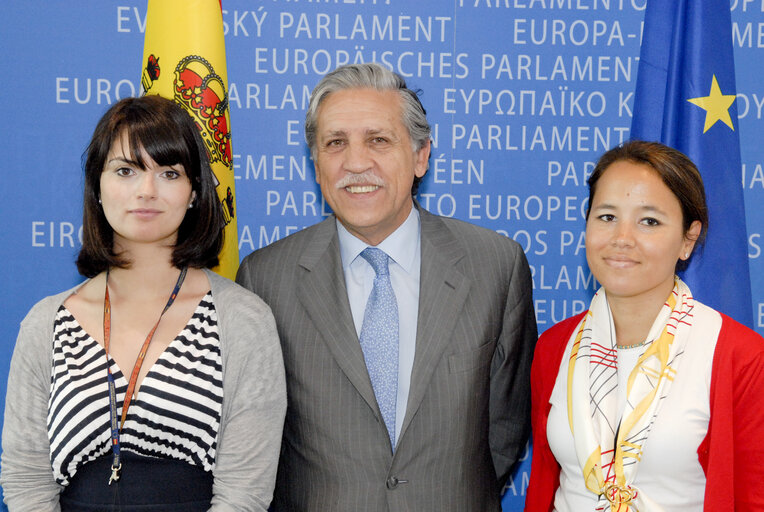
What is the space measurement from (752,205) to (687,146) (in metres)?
0.87

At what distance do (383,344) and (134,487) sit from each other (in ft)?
2.54

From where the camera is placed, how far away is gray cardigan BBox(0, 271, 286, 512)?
1.72 metres

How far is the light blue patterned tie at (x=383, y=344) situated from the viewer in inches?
79.2

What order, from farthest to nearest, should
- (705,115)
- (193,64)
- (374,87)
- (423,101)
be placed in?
(423,101) → (705,115) → (193,64) → (374,87)

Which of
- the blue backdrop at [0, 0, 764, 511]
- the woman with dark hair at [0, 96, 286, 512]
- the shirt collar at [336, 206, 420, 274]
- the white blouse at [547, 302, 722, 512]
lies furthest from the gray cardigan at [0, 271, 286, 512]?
the blue backdrop at [0, 0, 764, 511]

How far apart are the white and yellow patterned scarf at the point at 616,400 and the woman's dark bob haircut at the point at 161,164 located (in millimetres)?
1110

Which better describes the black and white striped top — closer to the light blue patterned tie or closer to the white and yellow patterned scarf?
the light blue patterned tie

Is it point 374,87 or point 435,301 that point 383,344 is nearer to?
point 435,301

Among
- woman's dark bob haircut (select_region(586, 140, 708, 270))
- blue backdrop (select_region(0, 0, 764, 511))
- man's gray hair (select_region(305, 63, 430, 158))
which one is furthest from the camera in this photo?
blue backdrop (select_region(0, 0, 764, 511))

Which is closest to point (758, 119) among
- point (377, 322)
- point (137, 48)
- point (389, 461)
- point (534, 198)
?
point (534, 198)

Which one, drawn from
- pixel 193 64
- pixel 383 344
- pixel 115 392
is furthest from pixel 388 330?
pixel 193 64

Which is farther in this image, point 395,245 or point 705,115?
point 705,115

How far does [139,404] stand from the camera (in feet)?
5.60

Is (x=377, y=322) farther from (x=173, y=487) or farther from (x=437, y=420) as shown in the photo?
(x=173, y=487)
